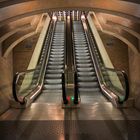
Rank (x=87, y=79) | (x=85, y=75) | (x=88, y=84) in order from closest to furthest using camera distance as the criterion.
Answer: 1. (x=88, y=84)
2. (x=87, y=79)
3. (x=85, y=75)

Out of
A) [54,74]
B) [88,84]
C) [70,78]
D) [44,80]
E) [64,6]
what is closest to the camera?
[64,6]

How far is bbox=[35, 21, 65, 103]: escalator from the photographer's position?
682 cm

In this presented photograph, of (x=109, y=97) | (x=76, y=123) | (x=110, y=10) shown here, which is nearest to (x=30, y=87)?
(x=109, y=97)

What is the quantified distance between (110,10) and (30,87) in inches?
145

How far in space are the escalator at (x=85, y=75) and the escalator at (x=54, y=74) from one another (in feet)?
2.60

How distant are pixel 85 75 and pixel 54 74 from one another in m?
1.34

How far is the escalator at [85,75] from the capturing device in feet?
22.4

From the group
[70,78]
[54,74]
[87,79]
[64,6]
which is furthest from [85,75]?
[64,6]

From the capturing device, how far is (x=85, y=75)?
28.0 feet

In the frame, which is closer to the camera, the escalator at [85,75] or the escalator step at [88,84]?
the escalator at [85,75]

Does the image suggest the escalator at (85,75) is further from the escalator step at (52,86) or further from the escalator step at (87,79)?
the escalator step at (52,86)

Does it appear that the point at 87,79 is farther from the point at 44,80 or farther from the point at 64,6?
the point at 64,6

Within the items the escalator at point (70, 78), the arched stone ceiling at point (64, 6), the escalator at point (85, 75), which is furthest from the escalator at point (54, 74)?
the arched stone ceiling at point (64, 6)

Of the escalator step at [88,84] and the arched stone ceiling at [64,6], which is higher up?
the arched stone ceiling at [64,6]
